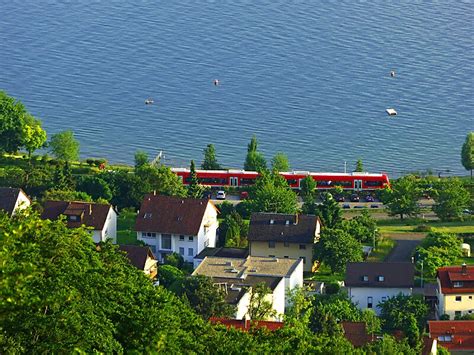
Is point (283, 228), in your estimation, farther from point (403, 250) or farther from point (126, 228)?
point (126, 228)

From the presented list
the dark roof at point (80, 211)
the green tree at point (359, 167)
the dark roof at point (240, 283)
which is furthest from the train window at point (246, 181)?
the dark roof at point (240, 283)

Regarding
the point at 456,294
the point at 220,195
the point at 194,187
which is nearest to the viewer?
the point at 456,294

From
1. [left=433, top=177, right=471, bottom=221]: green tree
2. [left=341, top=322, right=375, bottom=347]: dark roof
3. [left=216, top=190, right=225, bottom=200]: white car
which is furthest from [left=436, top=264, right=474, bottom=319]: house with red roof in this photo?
[left=216, top=190, right=225, bottom=200]: white car

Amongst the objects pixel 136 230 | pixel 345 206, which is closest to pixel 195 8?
pixel 345 206

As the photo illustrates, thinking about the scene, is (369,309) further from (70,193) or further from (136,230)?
(70,193)

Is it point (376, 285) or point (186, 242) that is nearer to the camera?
point (376, 285)

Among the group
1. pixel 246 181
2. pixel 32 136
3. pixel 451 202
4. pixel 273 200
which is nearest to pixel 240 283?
pixel 273 200
